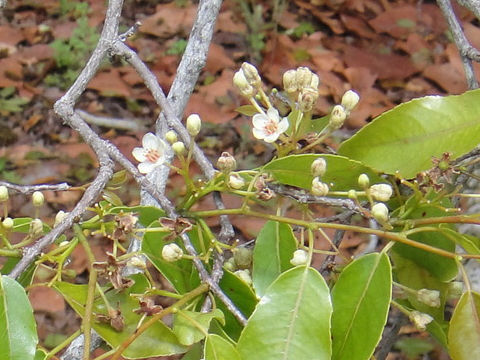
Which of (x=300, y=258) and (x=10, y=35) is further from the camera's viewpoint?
(x=10, y=35)

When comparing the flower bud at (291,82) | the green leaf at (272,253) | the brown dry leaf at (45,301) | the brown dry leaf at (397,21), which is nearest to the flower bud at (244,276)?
the green leaf at (272,253)

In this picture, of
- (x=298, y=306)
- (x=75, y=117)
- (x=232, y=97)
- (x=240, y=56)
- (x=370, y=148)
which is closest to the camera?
(x=298, y=306)

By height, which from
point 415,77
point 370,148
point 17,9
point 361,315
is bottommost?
point 415,77

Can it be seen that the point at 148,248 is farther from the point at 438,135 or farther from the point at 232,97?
the point at 232,97

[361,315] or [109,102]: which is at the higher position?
[361,315]

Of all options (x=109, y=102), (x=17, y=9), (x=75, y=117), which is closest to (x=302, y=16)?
(x=109, y=102)

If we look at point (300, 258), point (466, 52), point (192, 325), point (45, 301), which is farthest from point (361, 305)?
point (45, 301)

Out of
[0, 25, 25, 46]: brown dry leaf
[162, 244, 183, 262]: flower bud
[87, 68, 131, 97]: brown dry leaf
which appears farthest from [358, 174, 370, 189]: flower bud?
[0, 25, 25, 46]: brown dry leaf

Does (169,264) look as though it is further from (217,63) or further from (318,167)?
(217,63)
